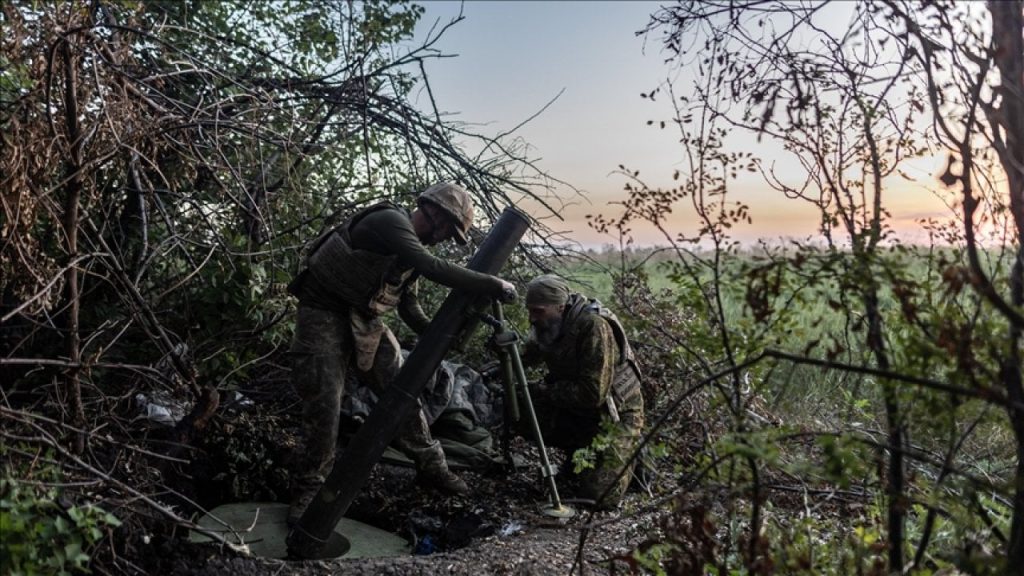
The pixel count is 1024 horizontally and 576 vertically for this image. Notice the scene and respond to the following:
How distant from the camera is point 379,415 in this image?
4.67 m

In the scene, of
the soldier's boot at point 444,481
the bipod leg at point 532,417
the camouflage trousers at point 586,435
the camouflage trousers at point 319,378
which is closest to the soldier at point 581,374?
the camouflage trousers at point 586,435

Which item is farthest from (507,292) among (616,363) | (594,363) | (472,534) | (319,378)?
(472,534)

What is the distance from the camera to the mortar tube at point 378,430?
15.3ft

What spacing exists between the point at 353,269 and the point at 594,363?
63.6 inches

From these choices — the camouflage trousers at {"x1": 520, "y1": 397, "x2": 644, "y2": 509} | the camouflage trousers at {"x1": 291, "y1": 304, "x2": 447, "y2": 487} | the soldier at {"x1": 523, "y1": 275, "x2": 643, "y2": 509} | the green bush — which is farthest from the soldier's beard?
the green bush

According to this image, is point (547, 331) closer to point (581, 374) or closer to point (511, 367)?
point (581, 374)

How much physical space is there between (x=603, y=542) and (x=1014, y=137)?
120 inches

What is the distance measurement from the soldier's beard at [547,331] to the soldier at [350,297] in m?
0.90

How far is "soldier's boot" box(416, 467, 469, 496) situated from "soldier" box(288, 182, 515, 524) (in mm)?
184

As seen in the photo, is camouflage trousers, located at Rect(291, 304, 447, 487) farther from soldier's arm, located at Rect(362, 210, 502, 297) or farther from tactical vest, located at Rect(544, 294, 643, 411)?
tactical vest, located at Rect(544, 294, 643, 411)

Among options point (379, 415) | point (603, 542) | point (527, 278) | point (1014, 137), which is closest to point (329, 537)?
point (379, 415)

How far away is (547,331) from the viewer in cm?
563

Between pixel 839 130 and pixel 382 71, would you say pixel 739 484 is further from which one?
pixel 382 71

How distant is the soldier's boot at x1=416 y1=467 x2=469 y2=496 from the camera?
5457 millimetres
